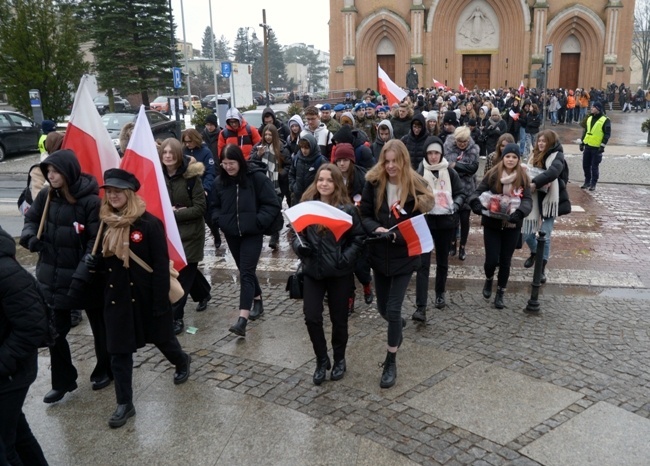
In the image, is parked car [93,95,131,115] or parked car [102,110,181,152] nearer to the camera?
parked car [102,110,181,152]

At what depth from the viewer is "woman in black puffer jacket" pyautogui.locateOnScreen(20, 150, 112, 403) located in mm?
4648

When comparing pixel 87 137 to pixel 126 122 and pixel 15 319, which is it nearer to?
pixel 15 319

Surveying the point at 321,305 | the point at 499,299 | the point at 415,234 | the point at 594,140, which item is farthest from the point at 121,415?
the point at 594,140

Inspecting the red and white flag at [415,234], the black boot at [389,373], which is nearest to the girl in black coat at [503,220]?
the red and white flag at [415,234]

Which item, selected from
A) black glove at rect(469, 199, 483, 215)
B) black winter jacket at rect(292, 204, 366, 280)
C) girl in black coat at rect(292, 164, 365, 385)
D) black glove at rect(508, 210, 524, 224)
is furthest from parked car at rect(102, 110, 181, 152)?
black winter jacket at rect(292, 204, 366, 280)

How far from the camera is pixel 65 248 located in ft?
15.7

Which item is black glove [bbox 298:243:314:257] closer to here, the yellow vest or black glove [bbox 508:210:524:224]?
black glove [bbox 508:210:524:224]

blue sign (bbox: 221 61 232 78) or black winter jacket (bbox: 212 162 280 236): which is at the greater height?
blue sign (bbox: 221 61 232 78)

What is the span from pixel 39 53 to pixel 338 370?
2111 cm

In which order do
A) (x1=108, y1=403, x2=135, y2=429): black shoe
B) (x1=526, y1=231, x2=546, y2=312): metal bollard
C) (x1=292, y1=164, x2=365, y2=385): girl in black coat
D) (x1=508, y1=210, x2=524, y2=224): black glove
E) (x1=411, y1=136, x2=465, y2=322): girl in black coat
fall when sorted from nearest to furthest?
(x1=108, y1=403, x2=135, y2=429): black shoe < (x1=292, y1=164, x2=365, y2=385): girl in black coat < (x1=411, y1=136, x2=465, y2=322): girl in black coat < (x1=508, y1=210, x2=524, y2=224): black glove < (x1=526, y1=231, x2=546, y2=312): metal bollard

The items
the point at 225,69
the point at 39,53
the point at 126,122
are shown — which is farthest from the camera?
the point at 225,69

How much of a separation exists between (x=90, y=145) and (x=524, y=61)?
4191cm

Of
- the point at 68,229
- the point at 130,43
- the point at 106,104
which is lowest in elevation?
the point at 68,229

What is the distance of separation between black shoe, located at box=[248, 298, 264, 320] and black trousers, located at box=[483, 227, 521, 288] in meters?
2.62
